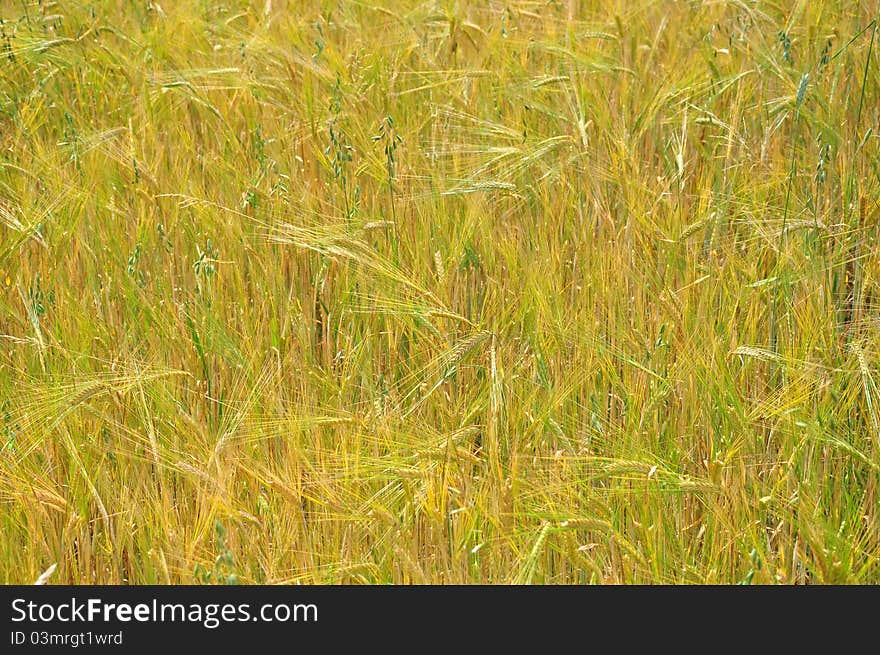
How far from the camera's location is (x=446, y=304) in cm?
188

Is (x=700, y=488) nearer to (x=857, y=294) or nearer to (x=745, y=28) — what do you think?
(x=857, y=294)

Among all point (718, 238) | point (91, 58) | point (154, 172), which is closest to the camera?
point (718, 238)

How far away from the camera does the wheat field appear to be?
5.11 feet

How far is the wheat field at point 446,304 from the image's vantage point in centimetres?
156

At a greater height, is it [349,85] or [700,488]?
[349,85]

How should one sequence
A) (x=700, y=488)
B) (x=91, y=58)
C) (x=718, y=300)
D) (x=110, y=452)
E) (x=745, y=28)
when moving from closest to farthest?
(x=700, y=488) < (x=110, y=452) < (x=718, y=300) < (x=745, y=28) < (x=91, y=58)

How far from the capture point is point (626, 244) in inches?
79.8

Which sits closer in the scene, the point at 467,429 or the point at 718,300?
the point at 467,429

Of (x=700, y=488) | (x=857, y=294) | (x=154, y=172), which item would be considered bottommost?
(x=700, y=488)

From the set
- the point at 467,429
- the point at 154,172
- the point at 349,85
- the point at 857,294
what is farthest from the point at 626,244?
the point at 154,172

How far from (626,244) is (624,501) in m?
0.58

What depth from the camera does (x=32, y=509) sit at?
1601 mm

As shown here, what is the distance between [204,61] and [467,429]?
62.5 inches

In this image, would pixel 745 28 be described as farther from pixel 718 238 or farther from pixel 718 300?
pixel 718 300
